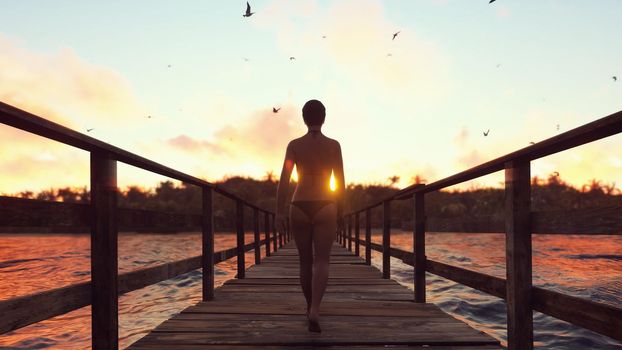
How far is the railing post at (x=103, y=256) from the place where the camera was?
2.79 meters

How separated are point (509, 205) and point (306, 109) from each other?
1939 mm

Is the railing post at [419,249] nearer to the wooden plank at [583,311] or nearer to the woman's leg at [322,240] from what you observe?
the woman's leg at [322,240]

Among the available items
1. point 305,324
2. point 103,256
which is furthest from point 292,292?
point 103,256

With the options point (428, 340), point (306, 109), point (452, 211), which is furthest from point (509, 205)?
point (452, 211)

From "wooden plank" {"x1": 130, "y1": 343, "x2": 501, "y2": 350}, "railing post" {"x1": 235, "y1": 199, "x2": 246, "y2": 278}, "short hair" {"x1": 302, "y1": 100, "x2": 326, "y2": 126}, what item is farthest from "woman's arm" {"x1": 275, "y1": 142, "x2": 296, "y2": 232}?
"railing post" {"x1": 235, "y1": 199, "x2": 246, "y2": 278}

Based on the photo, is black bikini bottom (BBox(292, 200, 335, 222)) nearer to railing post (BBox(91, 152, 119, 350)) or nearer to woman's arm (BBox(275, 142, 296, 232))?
woman's arm (BBox(275, 142, 296, 232))

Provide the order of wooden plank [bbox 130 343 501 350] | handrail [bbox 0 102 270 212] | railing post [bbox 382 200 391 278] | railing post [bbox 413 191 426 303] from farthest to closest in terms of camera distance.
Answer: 1. railing post [bbox 382 200 391 278]
2. railing post [bbox 413 191 426 303]
3. wooden plank [bbox 130 343 501 350]
4. handrail [bbox 0 102 270 212]

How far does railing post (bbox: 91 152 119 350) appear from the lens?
279 centimetres

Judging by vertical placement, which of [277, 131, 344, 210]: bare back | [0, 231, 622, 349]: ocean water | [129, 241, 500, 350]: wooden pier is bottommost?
[0, 231, 622, 349]: ocean water

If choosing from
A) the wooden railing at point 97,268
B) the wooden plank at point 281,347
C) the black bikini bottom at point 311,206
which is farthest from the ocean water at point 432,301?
the black bikini bottom at point 311,206

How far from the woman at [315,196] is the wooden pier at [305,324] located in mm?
397

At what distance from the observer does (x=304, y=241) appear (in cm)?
415

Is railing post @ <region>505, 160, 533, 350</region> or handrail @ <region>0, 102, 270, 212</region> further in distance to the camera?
railing post @ <region>505, 160, 533, 350</region>

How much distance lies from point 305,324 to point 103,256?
1943 mm
